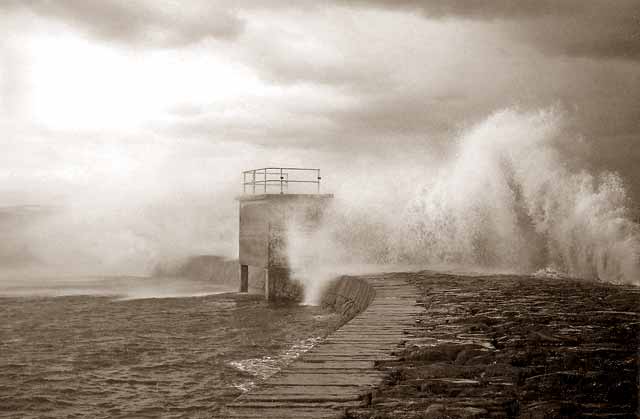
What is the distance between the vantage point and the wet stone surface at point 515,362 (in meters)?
5.36

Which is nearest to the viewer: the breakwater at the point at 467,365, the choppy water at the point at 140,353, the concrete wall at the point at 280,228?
the breakwater at the point at 467,365

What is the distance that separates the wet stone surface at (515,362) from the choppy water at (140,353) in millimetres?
3496

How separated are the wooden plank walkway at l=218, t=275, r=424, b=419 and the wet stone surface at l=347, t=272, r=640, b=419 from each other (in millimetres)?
163

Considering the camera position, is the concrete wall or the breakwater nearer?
the breakwater

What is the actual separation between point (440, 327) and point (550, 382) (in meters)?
2.88

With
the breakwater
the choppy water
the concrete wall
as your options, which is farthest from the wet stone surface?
the concrete wall

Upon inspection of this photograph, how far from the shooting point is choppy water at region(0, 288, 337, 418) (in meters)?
10.1

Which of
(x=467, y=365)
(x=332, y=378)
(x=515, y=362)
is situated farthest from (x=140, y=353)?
(x=515, y=362)

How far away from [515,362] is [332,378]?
6.60ft

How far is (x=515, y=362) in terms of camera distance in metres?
6.96

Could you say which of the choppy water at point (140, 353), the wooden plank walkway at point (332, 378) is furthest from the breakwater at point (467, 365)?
the choppy water at point (140, 353)

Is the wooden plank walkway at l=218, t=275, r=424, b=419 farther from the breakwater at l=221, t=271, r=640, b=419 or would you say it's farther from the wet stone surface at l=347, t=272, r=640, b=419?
the wet stone surface at l=347, t=272, r=640, b=419

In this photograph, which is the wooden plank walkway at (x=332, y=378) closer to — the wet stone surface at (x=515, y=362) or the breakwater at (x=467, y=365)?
the breakwater at (x=467, y=365)

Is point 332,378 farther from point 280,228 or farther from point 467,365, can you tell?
point 280,228
